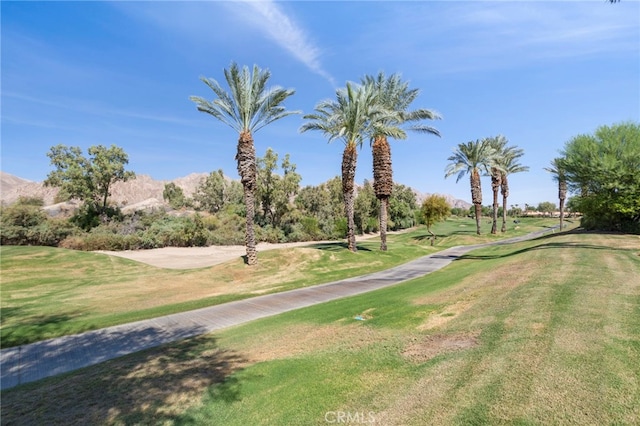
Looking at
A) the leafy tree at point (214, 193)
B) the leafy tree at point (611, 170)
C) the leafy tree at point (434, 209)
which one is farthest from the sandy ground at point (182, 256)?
the leafy tree at point (214, 193)

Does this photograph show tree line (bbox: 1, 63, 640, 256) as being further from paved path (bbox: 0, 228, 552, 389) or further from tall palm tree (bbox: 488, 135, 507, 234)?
paved path (bbox: 0, 228, 552, 389)

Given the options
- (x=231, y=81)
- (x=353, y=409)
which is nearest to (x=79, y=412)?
(x=353, y=409)

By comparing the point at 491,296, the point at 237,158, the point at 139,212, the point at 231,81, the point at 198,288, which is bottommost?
the point at 198,288

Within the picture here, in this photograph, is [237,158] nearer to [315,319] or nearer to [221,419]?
[315,319]

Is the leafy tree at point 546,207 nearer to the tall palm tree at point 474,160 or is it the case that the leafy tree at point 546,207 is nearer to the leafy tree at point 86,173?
the tall palm tree at point 474,160

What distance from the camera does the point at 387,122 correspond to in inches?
1010

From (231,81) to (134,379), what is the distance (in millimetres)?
19009

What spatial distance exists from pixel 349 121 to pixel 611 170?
Answer: 18.8 m

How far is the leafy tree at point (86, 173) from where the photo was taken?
3778cm

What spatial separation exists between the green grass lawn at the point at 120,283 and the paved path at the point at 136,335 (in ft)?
3.17

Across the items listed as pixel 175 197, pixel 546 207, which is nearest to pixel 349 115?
pixel 175 197

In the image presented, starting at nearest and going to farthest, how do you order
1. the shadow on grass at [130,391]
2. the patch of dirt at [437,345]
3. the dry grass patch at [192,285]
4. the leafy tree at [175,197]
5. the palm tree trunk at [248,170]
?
the shadow on grass at [130,391] → the patch of dirt at [437,345] → the dry grass patch at [192,285] → the palm tree trunk at [248,170] → the leafy tree at [175,197]

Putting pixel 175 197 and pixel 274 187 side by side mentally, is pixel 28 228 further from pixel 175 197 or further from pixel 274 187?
pixel 175 197

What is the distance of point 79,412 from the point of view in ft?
16.5
